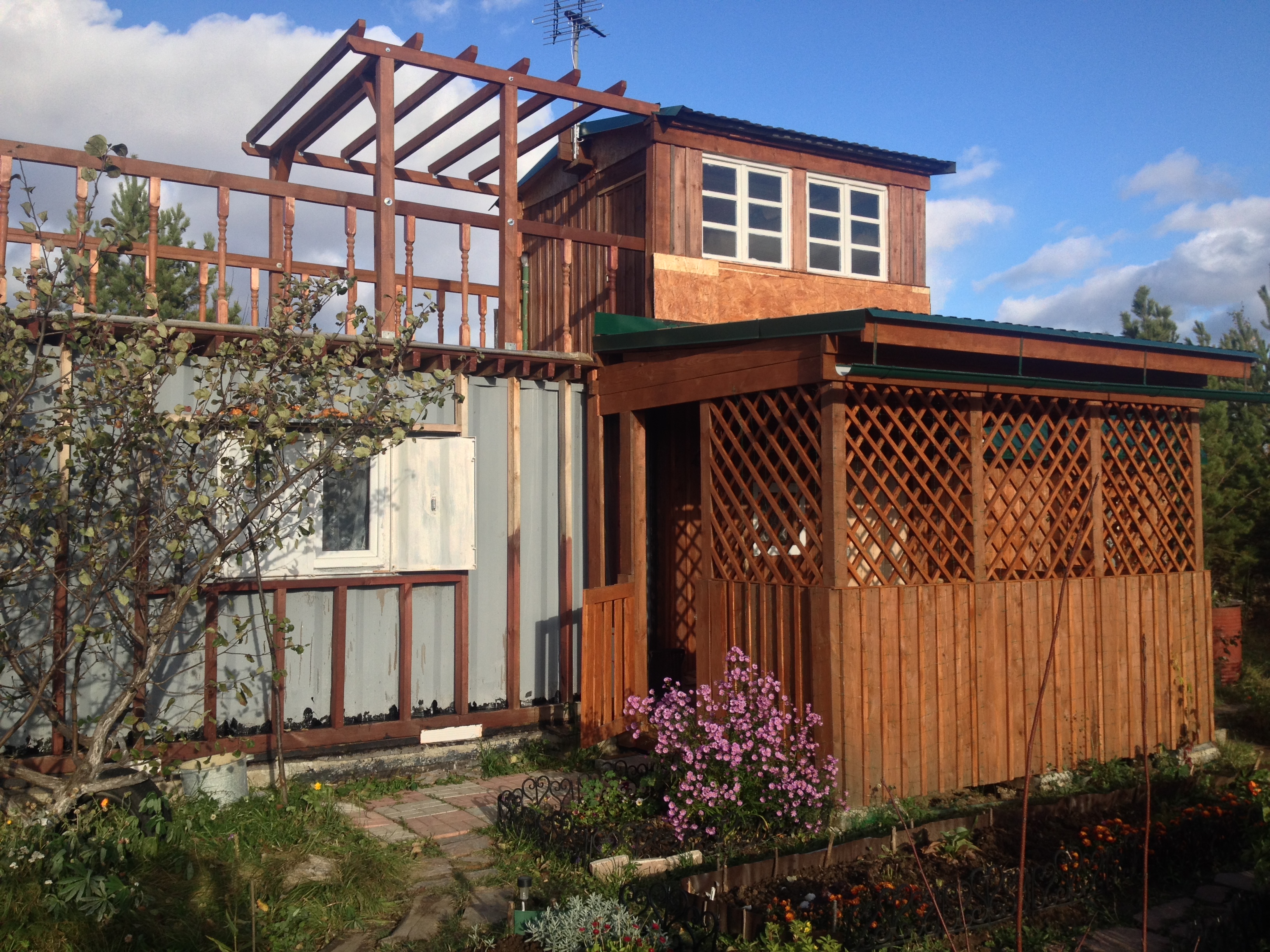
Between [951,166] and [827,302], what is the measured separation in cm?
218

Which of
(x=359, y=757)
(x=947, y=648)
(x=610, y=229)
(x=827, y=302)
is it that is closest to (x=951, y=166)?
(x=827, y=302)

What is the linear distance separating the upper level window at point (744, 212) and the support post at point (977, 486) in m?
3.87

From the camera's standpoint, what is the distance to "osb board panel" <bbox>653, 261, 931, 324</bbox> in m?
9.48

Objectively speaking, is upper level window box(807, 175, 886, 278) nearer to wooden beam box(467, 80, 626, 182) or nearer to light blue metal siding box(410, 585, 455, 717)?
wooden beam box(467, 80, 626, 182)

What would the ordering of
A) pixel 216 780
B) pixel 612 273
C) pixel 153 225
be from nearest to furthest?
pixel 216 780
pixel 153 225
pixel 612 273

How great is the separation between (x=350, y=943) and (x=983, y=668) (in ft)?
13.8

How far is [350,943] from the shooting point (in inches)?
176

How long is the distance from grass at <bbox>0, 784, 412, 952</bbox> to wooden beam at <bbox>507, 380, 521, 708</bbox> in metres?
1.92

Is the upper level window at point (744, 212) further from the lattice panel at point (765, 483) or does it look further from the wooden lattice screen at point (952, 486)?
the lattice panel at point (765, 483)

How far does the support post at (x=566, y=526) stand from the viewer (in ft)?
26.4

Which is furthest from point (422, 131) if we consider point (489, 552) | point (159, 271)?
point (159, 271)

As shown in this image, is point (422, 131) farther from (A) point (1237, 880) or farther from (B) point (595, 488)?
(A) point (1237, 880)

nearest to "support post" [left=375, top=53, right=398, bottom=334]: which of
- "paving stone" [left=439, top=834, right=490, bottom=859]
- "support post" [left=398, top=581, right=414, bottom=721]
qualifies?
"support post" [left=398, top=581, right=414, bottom=721]

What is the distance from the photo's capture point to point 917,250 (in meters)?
10.8
